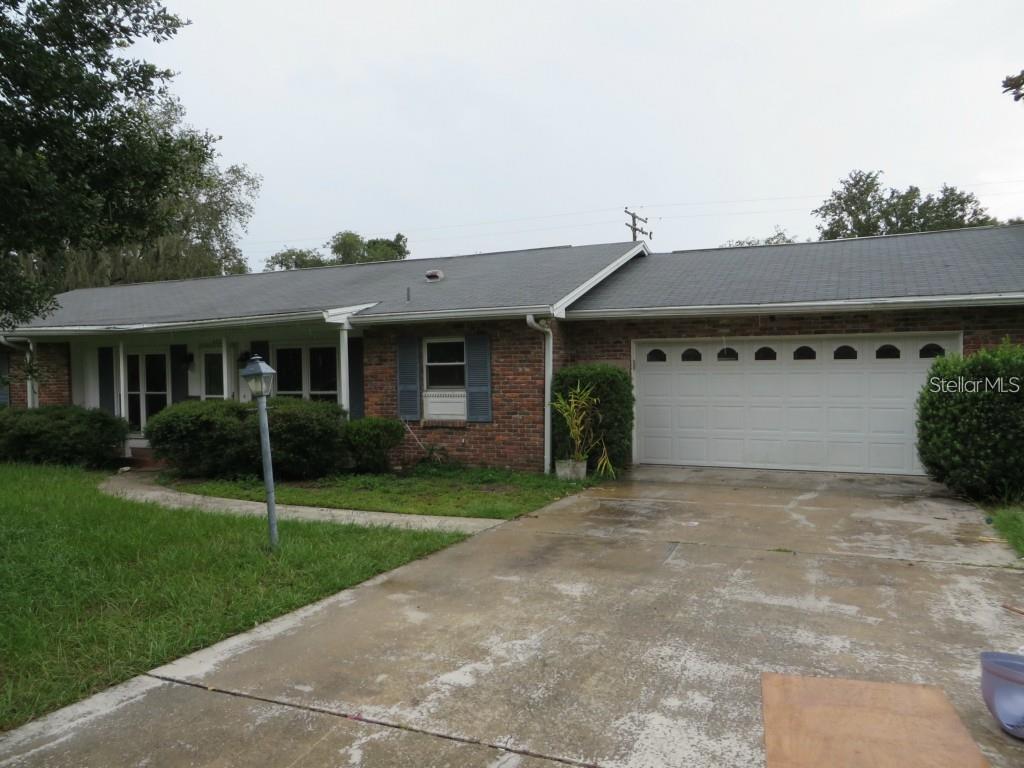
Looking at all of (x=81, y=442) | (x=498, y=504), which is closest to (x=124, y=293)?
(x=81, y=442)

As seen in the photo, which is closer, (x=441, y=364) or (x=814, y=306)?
(x=814, y=306)

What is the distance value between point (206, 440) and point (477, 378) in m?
4.38

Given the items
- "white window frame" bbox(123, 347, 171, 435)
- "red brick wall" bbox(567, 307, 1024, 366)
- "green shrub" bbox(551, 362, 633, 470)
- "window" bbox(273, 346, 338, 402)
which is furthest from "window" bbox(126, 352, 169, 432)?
"green shrub" bbox(551, 362, 633, 470)

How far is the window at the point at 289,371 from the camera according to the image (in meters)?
13.7

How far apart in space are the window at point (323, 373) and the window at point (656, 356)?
5.65m

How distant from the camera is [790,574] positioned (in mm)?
5758

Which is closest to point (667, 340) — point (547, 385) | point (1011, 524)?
point (547, 385)

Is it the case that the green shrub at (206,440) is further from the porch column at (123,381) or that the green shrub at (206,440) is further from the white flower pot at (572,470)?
the white flower pot at (572,470)

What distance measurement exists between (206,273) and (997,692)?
117ft

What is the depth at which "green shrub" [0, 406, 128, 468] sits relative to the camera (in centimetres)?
1300

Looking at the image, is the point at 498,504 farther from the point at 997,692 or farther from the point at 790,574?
the point at 997,692

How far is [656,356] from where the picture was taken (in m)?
11.9

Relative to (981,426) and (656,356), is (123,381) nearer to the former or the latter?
(656,356)

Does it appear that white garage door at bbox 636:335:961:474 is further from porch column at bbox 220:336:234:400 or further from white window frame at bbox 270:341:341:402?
porch column at bbox 220:336:234:400
